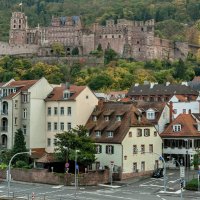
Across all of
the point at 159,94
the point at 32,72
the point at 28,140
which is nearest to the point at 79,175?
the point at 28,140

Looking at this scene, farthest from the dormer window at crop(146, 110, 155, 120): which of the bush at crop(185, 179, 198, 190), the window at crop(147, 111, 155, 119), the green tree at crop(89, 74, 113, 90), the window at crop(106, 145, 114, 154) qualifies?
the green tree at crop(89, 74, 113, 90)

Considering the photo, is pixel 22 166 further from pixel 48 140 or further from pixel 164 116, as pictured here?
pixel 164 116

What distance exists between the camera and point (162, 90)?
144 metres

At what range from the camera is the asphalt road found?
68.2 m

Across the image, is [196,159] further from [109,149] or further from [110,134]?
[110,134]

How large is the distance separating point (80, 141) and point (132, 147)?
7.48 m

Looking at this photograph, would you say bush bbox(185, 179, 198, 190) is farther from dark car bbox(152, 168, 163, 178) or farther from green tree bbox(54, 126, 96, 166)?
green tree bbox(54, 126, 96, 166)

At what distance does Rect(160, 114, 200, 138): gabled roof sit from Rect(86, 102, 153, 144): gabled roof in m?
5.21

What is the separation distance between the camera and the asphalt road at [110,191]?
224 ft

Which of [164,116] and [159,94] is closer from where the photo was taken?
[164,116]

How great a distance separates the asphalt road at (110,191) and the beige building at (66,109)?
14113mm

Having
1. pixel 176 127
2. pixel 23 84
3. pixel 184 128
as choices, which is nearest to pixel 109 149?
pixel 176 127

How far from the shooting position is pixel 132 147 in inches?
3310

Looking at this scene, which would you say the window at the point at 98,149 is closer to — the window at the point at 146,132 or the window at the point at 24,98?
the window at the point at 146,132
